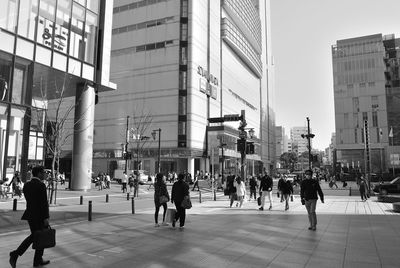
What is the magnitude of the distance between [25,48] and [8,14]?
214cm

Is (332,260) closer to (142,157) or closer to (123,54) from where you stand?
(142,157)

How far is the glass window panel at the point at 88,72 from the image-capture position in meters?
26.6

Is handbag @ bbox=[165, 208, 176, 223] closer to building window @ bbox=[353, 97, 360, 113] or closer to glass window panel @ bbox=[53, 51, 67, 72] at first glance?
glass window panel @ bbox=[53, 51, 67, 72]

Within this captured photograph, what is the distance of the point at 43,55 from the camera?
2294cm

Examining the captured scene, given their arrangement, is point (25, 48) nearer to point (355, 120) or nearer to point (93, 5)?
point (93, 5)

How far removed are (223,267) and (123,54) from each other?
194 ft

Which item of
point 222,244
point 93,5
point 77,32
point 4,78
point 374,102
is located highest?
point 374,102

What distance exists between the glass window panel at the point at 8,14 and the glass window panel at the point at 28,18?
0.38 m

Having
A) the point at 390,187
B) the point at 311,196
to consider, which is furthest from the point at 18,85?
the point at 390,187

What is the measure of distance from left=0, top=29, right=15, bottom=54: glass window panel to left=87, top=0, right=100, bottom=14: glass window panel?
329 inches

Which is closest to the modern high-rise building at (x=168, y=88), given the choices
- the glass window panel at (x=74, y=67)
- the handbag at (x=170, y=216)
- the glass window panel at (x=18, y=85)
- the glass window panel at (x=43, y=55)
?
the glass window panel at (x=74, y=67)

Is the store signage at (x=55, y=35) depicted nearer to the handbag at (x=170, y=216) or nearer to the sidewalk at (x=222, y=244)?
the sidewalk at (x=222, y=244)

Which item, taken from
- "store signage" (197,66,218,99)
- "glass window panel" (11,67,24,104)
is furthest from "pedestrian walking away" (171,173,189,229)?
"store signage" (197,66,218,99)

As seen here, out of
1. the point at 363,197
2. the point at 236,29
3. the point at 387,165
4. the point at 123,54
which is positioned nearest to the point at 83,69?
the point at 363,197
